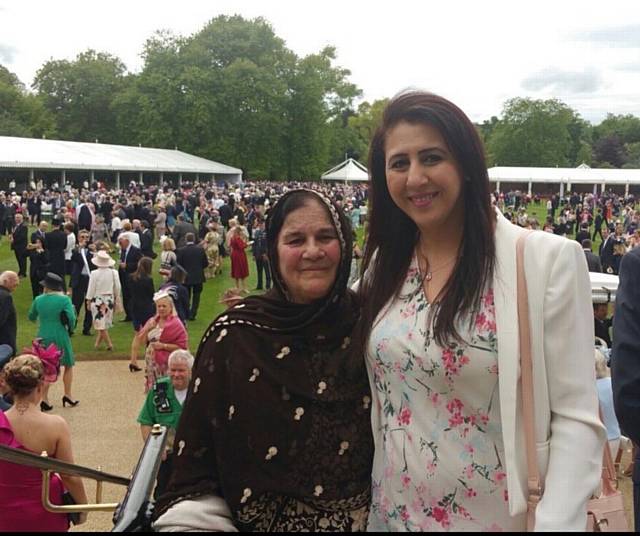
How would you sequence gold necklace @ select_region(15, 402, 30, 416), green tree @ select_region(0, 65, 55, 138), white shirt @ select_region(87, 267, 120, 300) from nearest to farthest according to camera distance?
1. gold necklace @ select_region(15, 402, 30, 416)
2. white shirt @ select_region(87, 267, 120, 300)
3. green tree @ select_region(0, 65, 55, 138)

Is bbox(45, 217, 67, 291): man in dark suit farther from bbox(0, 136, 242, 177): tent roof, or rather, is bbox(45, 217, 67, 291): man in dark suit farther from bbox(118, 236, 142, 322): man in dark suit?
bbox(0, 136, 242, 177): tent roof

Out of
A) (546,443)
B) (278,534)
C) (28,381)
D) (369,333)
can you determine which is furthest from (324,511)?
(28,381)

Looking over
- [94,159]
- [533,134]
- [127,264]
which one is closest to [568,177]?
[533,134]

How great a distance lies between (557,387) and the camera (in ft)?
5.51

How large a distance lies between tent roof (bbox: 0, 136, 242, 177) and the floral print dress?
4013cm

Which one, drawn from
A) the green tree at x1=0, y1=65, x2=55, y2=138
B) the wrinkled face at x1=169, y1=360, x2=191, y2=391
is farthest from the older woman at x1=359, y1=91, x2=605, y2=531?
the green tree at x1=0, y1=65, x2=55, y2=138

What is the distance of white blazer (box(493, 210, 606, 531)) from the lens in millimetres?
1647

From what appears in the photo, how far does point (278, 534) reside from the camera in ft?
6.58

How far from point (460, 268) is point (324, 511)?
0.84m

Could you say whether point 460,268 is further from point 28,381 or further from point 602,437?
point 28,381

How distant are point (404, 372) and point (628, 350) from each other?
871 mm

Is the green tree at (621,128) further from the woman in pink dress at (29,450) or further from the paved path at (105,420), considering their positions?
the woman in pink dress at (29,450)

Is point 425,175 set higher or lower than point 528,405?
higher

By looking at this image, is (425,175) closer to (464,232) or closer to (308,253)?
(464,232)
